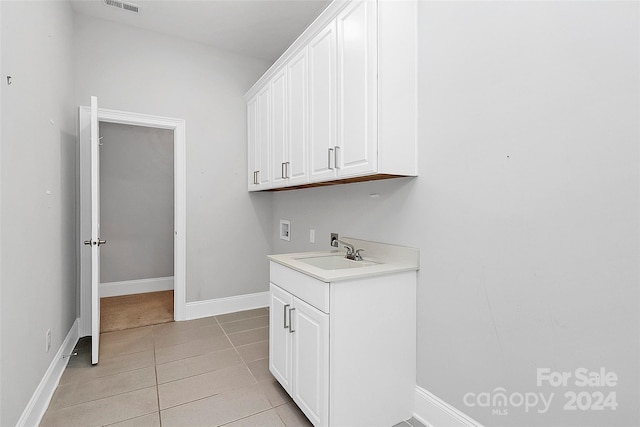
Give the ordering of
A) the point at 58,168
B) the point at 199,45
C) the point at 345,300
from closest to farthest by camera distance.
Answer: the point at 345,300
the point at 58,168
the point at 199,45

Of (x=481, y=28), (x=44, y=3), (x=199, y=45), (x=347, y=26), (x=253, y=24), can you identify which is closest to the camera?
(x=481, y=28)

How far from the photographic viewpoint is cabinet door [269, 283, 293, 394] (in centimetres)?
197

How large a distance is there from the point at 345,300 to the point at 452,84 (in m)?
1.24

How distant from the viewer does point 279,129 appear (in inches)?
112

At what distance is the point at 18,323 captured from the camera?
5.35 feet

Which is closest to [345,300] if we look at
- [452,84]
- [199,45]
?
[452,84]

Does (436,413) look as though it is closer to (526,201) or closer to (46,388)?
(526,201)

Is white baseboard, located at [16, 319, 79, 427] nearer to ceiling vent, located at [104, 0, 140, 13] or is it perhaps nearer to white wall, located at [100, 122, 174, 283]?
white wall, located at [100, 122, 174, 283]

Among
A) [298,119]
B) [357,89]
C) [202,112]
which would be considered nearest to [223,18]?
[202,112]

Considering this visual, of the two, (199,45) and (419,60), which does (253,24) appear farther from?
(419,60)

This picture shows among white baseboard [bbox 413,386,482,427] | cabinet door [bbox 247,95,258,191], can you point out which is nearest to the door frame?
cabinet door [bbox 247,95,258,191]

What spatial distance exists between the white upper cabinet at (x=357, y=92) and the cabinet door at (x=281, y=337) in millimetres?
828

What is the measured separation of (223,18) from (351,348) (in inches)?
119

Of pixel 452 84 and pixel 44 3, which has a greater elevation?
pixel 44 3
